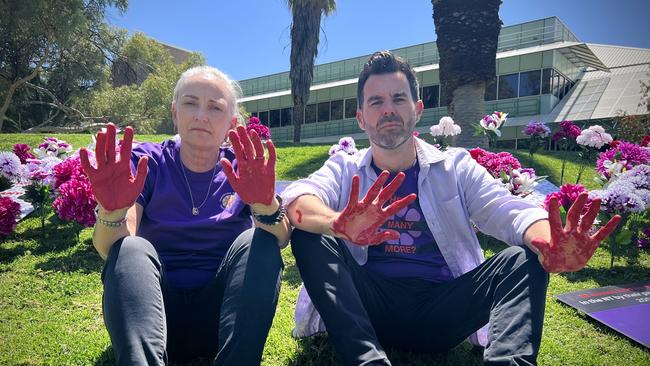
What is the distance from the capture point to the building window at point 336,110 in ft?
80.4

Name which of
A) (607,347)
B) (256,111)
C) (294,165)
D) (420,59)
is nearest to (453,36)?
(294,165)

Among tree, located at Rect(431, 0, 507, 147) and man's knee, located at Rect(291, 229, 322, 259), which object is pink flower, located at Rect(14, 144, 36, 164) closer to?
man's knee, located at Rect(291, 229, 322, 259)

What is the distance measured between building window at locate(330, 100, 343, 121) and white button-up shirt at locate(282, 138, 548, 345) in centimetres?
2224

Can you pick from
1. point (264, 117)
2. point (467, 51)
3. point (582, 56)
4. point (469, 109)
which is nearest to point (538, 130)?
point (469, 109)

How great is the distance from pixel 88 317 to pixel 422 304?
7.80 ft

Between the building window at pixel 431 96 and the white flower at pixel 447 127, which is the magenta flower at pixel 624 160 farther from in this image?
the building window at pixel 431 96

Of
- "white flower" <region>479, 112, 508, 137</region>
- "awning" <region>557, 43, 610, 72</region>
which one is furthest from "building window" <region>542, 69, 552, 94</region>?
"white flower" <region>479, 112, 508, 137</region>

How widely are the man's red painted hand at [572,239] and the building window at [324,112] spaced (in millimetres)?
23632

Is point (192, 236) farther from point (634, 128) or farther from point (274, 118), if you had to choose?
point (274, 118)

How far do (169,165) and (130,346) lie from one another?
3.53 feet

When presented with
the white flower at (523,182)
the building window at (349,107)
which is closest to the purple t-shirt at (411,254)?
the white flower at (523,182)

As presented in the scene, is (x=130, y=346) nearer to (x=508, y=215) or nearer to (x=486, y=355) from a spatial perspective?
(x=486, y=355)

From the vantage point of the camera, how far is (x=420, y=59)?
926 inches

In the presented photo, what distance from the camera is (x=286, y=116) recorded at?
2725cm
